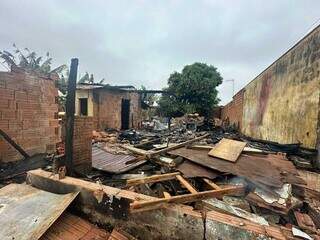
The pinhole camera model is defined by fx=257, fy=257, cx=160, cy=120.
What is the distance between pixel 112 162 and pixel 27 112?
3.54 metres

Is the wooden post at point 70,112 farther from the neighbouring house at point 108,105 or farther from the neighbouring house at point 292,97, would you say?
the neighbouring house at point 108,105

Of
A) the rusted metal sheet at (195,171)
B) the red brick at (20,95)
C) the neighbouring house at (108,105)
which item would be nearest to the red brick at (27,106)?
the red brick at (20,95)

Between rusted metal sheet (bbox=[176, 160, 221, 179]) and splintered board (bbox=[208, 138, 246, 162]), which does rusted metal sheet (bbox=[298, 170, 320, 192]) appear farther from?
rusted metal sheet (bbox=[176, 160, 221, 179])

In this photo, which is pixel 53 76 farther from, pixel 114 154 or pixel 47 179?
pixel 47 179

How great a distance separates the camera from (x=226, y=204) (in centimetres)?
332

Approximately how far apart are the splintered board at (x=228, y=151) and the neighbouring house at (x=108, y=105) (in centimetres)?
1253

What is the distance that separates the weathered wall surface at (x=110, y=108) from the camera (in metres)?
17.3

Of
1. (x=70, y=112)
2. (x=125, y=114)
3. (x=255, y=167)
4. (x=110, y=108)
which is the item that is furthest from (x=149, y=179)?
(x=125, y=114)

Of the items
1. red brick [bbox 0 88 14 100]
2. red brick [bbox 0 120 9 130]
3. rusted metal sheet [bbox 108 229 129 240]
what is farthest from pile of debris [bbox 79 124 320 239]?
red brick [bbox 0 88 14 100]

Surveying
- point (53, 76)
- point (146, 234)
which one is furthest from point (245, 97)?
point (146, 234)

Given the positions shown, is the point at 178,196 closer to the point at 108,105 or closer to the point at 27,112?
the point at 27,112

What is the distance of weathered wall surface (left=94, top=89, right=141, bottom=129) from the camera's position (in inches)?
680

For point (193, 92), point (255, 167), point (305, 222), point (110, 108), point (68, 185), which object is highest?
Result: point (193, 92)

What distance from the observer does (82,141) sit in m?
5.12
